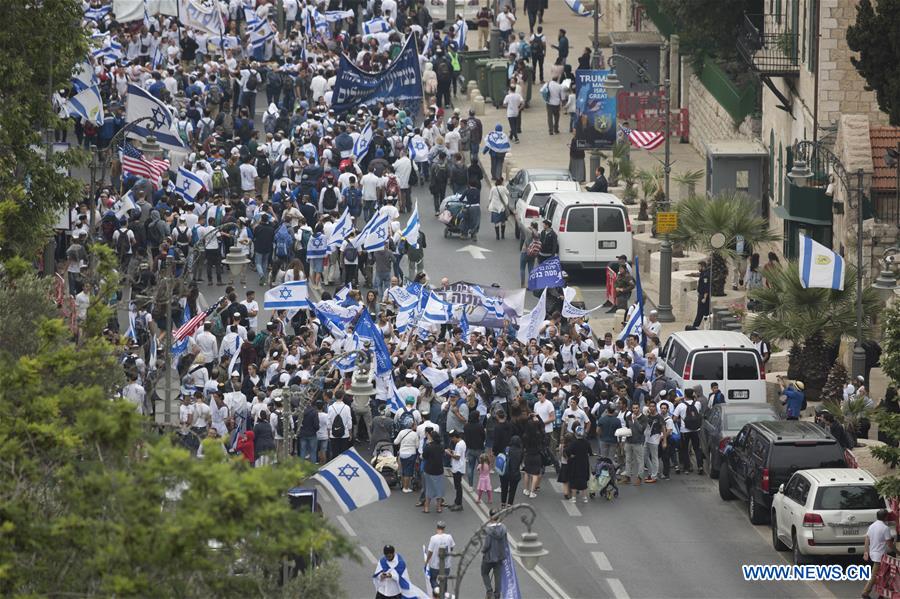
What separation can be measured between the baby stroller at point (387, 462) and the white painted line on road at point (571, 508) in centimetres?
248

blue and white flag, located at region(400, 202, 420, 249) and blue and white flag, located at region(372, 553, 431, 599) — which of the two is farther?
blue and white flag, located at region(400, 202, 420, 249)

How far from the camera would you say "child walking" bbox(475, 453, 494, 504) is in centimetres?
3078

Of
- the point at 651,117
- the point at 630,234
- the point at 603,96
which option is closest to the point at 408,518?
the point at 630,234

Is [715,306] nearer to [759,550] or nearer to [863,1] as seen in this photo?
[863,1]

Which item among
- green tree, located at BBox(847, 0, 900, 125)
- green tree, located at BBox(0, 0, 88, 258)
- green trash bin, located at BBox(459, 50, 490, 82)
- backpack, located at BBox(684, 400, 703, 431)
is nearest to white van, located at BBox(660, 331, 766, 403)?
backpack, located at BBox(684, 400, 703, 431)

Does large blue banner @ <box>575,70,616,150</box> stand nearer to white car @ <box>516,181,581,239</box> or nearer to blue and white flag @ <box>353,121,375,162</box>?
white car @ <box>516,181,581,239</box>

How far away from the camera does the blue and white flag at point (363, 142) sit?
4797 cm

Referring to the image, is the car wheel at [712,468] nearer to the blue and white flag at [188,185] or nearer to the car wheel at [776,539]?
the car wheel at [776,539]

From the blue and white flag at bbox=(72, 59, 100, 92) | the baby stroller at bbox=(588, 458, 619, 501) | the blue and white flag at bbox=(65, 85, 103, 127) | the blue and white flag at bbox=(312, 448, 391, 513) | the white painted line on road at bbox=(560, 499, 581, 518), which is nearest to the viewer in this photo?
the blue and white flag at bbox=(312, 448, 391, 513)

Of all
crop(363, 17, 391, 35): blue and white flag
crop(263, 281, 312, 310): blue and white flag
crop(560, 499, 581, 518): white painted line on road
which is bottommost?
crop(560, 499, 581, 518): white painted line on road

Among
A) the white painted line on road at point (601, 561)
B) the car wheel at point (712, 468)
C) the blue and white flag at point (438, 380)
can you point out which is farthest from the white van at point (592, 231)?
the white painted line on road at point (601, 561)

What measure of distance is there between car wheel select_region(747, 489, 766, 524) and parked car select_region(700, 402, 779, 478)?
1557 mm

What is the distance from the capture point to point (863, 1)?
122 ft

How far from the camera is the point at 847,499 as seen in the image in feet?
89.8
